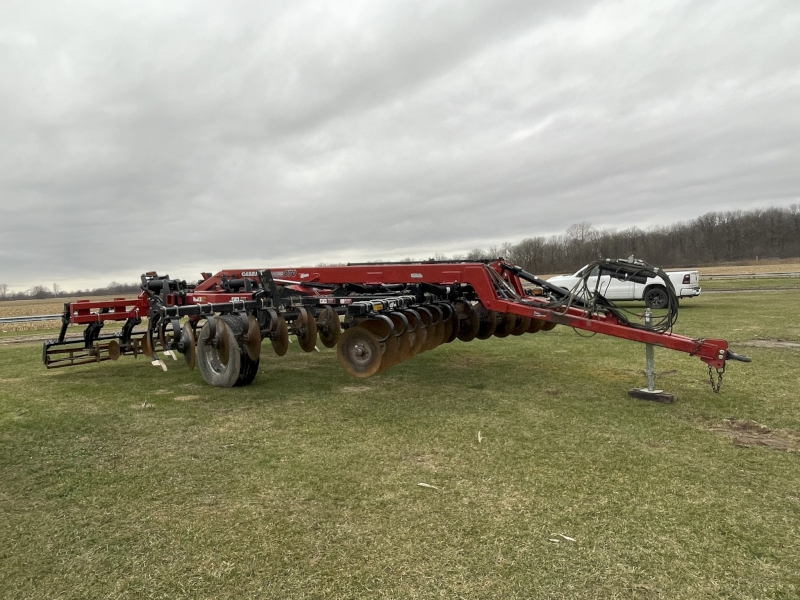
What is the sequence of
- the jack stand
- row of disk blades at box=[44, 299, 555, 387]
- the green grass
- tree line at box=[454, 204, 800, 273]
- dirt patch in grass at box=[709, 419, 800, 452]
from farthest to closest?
tree line at box=[454, 204, 800, 273], the green grass, row of disk blades at box=[44, 299, 555, 387], the jack stand, dirt patch in grass at box=[709, 419, 800, 452]

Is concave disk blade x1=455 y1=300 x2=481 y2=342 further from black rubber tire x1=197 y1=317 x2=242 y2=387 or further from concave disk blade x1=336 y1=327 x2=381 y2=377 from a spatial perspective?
black rubber tire x1=197 y1=317 x2=242 y2=387

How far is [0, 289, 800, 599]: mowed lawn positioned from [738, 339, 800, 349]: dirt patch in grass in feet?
7.10

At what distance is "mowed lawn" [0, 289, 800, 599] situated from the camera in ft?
8.01

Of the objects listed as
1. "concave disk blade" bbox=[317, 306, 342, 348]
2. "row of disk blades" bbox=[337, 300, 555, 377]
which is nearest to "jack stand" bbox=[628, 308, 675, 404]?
"row of disk blades" bbox=[337, 300, 555, 377]

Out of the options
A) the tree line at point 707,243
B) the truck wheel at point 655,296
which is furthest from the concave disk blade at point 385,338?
the tree line at point 707,243

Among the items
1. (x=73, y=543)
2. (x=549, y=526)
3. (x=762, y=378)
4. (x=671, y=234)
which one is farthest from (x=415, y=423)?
(x=671, y=234)

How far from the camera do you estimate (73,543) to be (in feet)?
9.16

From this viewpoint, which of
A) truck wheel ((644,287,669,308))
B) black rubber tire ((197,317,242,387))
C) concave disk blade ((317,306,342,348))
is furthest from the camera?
truck wheel ((644,287,669,308))

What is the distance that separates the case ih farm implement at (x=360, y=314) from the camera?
5.60 m

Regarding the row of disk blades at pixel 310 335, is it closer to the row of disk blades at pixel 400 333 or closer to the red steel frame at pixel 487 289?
the row of disk blades at pixel 400 333

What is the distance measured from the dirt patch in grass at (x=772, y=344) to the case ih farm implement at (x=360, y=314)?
3.20 meters

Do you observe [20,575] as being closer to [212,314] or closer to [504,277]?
[212,314]

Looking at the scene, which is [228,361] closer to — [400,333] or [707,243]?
[400,333]

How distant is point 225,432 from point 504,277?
441 centimetres
